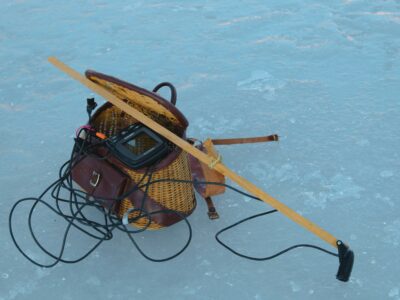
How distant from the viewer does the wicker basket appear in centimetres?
150

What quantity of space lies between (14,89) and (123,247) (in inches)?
54.9

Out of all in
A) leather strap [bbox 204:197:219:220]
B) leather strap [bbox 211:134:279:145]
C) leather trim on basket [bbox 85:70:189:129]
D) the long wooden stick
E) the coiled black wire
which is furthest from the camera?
leather strap [bbox 211:134:279:145]

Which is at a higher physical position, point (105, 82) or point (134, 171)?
point (105, 82)

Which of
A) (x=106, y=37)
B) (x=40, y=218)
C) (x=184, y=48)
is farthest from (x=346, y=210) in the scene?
(x=106, y=37)

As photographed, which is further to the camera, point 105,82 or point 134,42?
point 134,42

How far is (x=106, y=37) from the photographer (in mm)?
3117

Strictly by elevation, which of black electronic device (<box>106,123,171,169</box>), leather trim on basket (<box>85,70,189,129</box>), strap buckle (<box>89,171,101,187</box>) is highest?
leather trim on basket (<box>85,70,189,129</box>)

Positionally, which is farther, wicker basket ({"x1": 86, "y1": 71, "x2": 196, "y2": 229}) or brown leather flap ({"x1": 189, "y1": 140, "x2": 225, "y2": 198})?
brown leather flap ({"x1": 189, "y1": 140, "x2": 225, "y2": 198})

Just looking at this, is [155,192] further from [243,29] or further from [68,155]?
[243,29]

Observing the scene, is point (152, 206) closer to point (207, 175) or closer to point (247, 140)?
point (207, 175)

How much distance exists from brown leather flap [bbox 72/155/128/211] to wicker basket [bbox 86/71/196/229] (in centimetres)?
3

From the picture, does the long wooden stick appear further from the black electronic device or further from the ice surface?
the ice surface

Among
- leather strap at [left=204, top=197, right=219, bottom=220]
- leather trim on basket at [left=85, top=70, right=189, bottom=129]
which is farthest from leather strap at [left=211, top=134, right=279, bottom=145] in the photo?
leather trim on basket at [left=85, top=70, right=189, bottom=129]

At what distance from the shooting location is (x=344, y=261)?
1.34 metres
